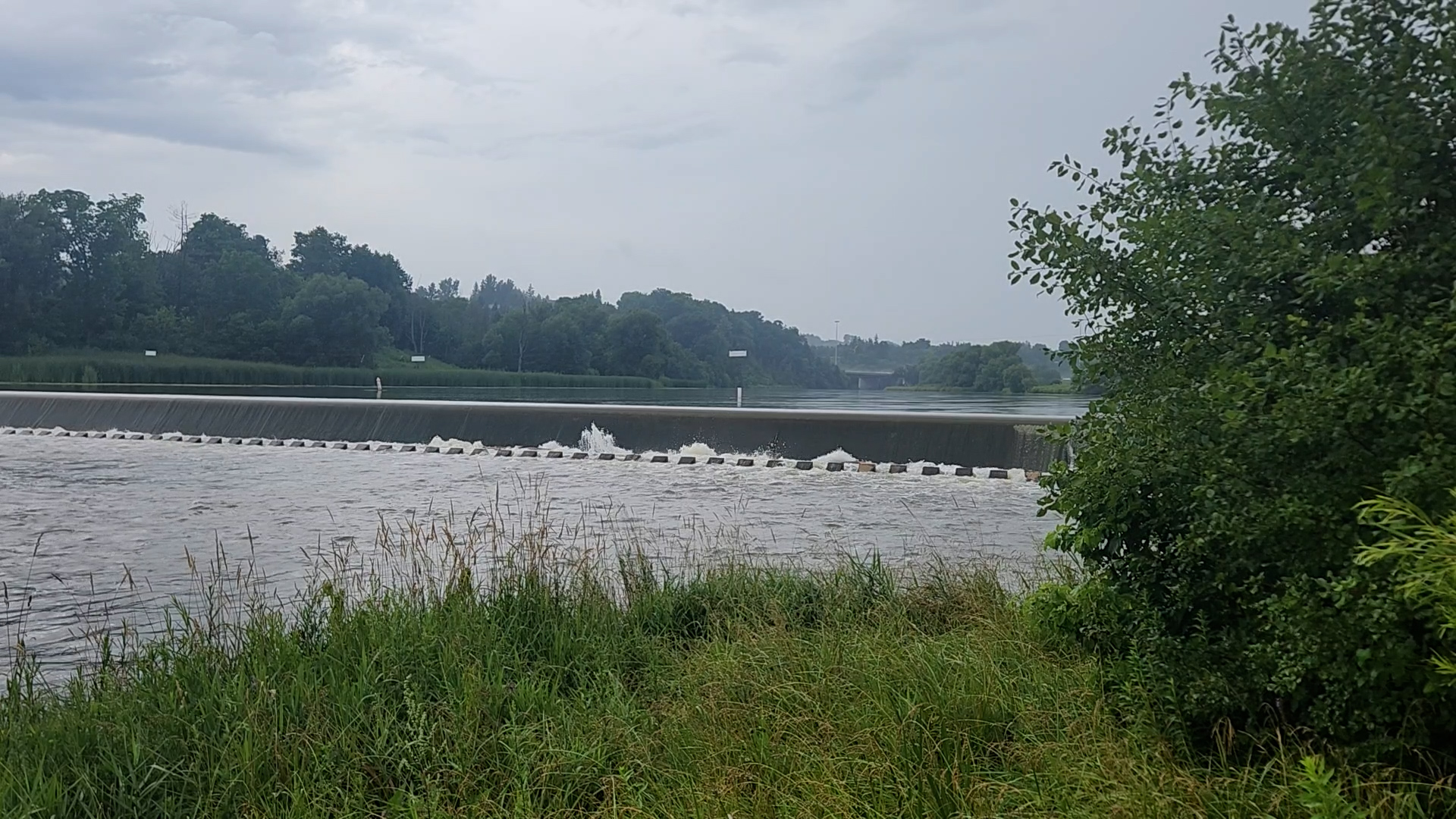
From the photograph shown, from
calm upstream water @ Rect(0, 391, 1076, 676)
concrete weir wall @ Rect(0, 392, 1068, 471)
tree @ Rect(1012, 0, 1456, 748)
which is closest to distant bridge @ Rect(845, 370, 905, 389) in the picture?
concrete weir wall @ Rect(0, 392, 1068, 471)

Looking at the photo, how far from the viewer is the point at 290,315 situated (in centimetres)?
6350

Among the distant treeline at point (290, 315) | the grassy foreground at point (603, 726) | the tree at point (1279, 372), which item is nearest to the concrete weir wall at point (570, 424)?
the grassy foreground at point (603, 726)

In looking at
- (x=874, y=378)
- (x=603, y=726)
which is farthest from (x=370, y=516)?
(x=874, y=378)

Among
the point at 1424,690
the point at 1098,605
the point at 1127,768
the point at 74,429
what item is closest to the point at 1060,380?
the point at 1098,605

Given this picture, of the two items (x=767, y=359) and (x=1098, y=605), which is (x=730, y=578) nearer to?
(x=1098, y=605)

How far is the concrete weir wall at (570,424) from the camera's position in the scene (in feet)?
48.7

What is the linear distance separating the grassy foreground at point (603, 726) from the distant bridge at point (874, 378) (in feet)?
225

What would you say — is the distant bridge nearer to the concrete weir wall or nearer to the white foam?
the concrete weir wall

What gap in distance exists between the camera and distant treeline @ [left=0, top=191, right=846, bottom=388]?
57281mm

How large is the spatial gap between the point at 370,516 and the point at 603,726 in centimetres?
713

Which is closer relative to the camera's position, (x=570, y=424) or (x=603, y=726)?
(x=603, y=726)

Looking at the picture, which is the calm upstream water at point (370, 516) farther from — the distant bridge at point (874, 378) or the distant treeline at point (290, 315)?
the distant bridge at point (874, 378)

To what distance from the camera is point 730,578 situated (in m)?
5.50

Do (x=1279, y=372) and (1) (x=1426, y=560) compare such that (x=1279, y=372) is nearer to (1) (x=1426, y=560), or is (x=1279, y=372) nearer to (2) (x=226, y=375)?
(1) (x=1426, y=560)
